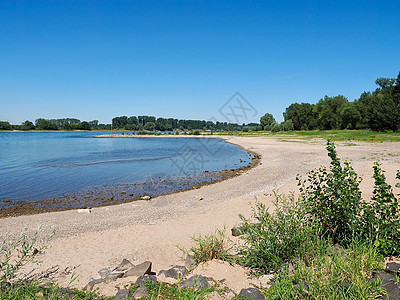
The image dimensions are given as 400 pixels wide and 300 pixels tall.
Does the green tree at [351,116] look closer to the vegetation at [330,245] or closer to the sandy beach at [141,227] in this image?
the sandy beach at [141,227]

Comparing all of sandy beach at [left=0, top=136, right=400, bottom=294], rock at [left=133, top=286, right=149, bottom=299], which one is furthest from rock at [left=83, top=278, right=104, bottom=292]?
rock at [left=133, top=286, right=149, bottom=299]

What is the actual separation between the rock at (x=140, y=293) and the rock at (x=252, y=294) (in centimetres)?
168

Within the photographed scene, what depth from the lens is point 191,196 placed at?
13773 millimetres

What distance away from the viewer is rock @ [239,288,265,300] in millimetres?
3971

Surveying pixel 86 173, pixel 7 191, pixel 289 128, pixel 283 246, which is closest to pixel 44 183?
pixel 7 191

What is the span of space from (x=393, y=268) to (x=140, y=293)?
14.3 feet

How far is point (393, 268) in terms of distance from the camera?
13.5 feet

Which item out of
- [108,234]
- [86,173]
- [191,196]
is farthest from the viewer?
[86,173]

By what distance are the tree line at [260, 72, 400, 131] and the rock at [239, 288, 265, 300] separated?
222 feet

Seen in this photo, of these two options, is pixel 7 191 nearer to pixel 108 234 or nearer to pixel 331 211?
pixel 108 234

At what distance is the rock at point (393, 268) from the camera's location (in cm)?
401

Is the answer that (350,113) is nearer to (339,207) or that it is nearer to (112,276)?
(339,207)

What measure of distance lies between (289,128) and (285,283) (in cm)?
11766

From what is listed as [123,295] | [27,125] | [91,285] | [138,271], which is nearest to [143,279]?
[138,271]
